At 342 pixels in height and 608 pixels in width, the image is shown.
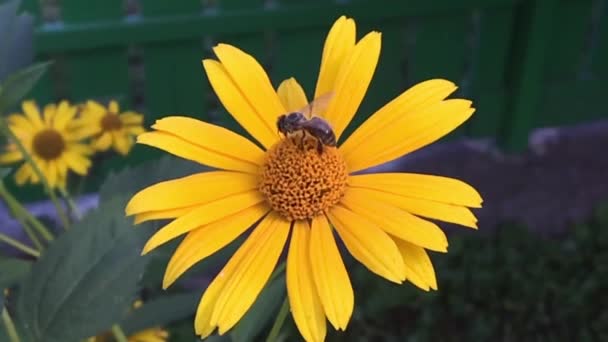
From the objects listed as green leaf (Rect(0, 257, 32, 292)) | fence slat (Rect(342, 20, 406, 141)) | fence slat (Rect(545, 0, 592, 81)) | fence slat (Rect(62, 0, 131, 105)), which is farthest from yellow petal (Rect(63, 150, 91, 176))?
fence slat (Rect(545, 0, 592, 81))

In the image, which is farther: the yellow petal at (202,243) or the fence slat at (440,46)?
the fence slat at (440,46)

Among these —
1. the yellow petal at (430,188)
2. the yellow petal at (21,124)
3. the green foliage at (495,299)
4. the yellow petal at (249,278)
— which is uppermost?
the yellow petal at (430,188)

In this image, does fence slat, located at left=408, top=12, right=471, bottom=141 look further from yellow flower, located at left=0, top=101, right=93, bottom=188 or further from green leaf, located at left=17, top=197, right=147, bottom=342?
green leaf, located at left=17, top=197, right=147, bottom=342

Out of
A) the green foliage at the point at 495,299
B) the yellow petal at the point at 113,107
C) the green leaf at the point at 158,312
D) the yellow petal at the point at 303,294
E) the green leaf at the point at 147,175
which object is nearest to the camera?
the yellow petal at the point at 303,294

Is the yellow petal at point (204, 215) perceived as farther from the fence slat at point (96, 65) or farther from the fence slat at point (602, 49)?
the fence slat at point (602, 49)

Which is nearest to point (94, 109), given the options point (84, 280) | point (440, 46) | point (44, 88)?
point (84, 280)

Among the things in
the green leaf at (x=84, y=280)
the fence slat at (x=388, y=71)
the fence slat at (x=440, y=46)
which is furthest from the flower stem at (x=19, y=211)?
the fence slat at (x=440, y=46)
